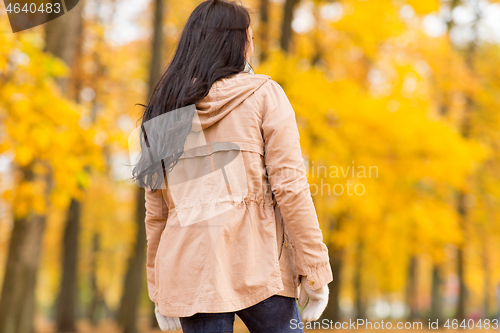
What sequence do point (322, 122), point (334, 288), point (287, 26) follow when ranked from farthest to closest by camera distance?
point (334, 288), point (287, 26), point (322, 122)

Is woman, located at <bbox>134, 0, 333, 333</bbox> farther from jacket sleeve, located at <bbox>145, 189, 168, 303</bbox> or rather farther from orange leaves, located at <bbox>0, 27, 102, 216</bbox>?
orange leaves, located at <bbox>0, 27, 102, 216</bbox>

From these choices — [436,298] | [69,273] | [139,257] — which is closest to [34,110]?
[139,257]

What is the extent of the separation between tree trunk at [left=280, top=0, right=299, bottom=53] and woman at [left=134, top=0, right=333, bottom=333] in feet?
19.5

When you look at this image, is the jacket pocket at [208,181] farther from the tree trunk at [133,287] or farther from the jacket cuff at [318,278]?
the tree trunk at [133,287]

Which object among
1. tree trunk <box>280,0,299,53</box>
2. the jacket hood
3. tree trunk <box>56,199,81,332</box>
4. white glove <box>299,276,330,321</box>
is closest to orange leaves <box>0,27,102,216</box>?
the jacket hood

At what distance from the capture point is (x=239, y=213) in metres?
1.48

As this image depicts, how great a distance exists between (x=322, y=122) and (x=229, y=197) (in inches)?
214

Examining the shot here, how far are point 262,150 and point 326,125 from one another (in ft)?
18.0

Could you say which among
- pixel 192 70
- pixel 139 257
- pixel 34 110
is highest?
pixel 192 70

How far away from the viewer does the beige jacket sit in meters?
1.44

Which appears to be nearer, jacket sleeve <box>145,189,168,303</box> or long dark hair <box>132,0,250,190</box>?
long dark hair <box>132,0,250,190</box>

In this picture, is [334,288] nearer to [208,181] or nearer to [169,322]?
[169,322]

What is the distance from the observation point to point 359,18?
286 inches

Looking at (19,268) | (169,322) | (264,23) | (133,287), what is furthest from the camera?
(264,23)
